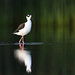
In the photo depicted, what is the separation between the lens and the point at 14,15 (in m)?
26.1

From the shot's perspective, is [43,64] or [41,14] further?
[41,14]

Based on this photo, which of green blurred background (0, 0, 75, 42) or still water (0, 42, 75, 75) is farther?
green blurred background (0, 0, 75, 42)

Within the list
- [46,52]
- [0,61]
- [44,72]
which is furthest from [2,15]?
[44,72]

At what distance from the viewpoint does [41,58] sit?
834 cm

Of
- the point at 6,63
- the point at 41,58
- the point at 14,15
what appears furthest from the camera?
the point at 14,15

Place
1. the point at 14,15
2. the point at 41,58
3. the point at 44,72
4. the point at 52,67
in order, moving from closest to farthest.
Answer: the point at 44,72, the point at 52,67, the point at 41,58, the point at 14,15

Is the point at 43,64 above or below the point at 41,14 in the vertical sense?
below

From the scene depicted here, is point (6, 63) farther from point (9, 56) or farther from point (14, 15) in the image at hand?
point (14, 15)

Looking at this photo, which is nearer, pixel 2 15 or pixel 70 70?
A: pixel 70 70

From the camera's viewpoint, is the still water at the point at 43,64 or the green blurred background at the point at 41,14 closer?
the still water at the point at 43,64

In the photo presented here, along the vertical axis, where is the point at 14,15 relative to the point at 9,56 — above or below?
above

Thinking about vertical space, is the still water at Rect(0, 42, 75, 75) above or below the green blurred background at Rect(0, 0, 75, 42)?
below

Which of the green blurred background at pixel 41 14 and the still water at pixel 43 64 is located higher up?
the green blurred background at pixel 41 14

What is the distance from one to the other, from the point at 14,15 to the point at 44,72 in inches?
786
